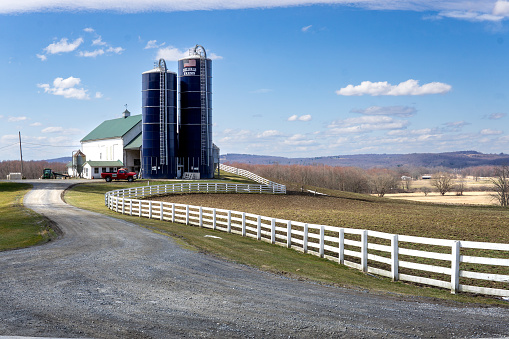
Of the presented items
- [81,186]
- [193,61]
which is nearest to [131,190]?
[81,186]

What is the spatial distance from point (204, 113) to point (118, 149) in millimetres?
18908

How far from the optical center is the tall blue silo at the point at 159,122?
66000mm

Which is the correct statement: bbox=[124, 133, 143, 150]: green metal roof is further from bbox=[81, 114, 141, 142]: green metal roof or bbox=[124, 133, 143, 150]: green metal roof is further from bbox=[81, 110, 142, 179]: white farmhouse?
bbox=[81, 114, 141, 142]: green metal roof

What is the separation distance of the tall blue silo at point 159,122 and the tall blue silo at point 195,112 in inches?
56.8

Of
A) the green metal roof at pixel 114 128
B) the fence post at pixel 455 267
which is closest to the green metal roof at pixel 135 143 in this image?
the green metal roof at pixel 114 128

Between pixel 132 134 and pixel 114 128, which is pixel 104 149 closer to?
pixel 114 128

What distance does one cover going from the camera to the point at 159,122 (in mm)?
66312

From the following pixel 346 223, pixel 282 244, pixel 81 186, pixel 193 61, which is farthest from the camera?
pixel 193 61

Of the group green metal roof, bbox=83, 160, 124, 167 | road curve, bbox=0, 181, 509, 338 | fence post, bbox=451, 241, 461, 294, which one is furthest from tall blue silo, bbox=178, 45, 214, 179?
fence post, bbox=451, 241, 461, 294

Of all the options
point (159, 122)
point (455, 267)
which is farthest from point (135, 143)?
point (455, 267)

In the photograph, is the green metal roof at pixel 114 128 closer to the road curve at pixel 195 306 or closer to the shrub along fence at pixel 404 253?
the shrub along fence at pixel 404 253

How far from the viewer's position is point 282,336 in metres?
6.98

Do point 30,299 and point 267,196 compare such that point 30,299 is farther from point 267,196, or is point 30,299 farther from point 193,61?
point 193,61

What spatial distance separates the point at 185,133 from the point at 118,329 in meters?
62.1
